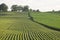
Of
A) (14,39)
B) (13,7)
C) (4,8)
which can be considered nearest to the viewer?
(14,39)

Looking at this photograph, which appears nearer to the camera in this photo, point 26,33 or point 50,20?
point 26,33

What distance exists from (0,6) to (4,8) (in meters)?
3.78

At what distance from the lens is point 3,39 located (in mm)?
14812

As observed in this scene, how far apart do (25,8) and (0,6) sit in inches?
1120

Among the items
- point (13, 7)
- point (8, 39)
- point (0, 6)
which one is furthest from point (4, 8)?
point (8, 39)

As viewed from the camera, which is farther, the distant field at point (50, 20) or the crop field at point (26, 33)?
the distant field at point (50, 20)

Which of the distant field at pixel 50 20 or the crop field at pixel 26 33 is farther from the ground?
the crop field at pixel 26 33

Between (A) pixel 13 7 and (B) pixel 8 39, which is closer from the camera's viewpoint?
(B) pixel 8 39

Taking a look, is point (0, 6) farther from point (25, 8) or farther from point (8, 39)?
point (8, 39)

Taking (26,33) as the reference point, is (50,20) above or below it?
below

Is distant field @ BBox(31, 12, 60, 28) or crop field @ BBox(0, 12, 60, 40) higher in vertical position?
crop field @ BBox(0, 12, 60, 40)

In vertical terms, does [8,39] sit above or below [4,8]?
above

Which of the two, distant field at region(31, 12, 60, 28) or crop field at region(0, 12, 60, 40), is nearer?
crop field at region(0, 12, 60, 40)

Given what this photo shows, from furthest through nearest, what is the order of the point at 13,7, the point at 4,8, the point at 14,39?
the point at 13,7 → the point at 4,8 → the point at 14,39
